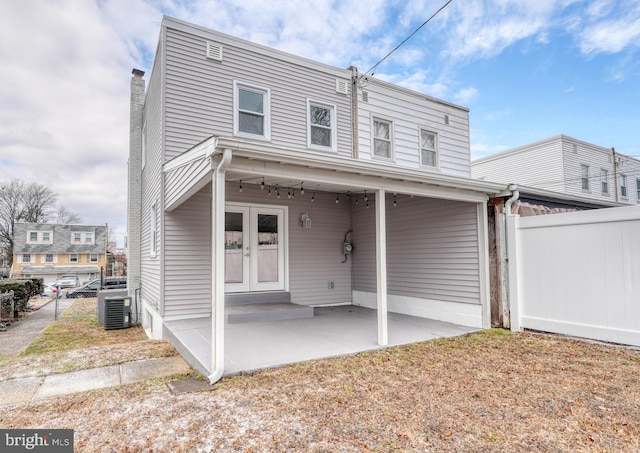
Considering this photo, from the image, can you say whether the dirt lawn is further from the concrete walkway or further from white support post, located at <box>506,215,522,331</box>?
white support post, located at <box>506,215,522,331</box>

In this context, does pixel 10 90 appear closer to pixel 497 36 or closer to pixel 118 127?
pixel 118 127

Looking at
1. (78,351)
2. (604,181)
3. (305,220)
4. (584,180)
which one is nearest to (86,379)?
(78,351)

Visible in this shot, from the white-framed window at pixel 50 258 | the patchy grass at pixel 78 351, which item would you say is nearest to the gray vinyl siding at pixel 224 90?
the patchy grass at pixel 78 351

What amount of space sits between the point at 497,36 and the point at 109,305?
10586 millimetres

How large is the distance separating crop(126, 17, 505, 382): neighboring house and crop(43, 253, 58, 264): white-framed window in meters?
28.7

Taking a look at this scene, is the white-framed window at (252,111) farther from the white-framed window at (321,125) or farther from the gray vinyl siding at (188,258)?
the gray vinyl siding at (188,258)


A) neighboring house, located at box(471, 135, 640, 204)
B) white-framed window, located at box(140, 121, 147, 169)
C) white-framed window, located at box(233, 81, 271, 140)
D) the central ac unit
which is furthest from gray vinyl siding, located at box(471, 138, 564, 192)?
the central ac unit

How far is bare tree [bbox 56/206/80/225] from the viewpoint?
37.5m

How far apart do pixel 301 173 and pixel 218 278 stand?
5.25ft

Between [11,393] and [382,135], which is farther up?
[382,135]

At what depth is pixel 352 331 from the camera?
5742mm

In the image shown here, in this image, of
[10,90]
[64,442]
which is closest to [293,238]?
[64,442]

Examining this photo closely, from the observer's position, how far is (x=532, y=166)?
15.2 m

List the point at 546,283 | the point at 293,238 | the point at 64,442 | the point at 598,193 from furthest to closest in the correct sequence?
1. the point at 598,193
2. the point at 293,238
3. the point at 546,283
4. the point at 64,442
